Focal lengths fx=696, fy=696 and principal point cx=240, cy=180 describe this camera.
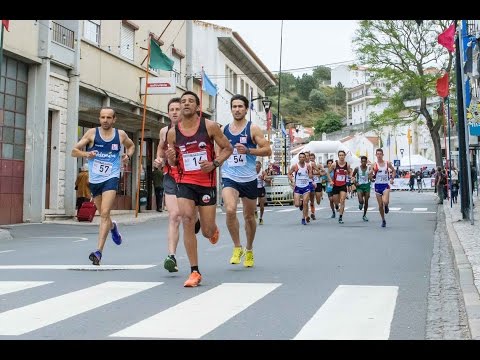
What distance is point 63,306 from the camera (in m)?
6.02

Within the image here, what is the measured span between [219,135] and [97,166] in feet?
7.48

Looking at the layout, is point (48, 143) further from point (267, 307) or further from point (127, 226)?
point (267, 307)

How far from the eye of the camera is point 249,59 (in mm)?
45531

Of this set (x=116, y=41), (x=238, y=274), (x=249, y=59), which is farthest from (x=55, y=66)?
(x=249, y=59)

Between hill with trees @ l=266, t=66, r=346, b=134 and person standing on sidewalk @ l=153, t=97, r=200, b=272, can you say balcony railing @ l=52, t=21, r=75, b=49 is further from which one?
hill with trees @ l=266, t=66, r=346, b=134

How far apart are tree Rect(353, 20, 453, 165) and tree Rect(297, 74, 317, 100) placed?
126 meters

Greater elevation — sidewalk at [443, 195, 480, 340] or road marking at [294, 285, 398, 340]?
sidewalk at [443, 195, 480, 340]

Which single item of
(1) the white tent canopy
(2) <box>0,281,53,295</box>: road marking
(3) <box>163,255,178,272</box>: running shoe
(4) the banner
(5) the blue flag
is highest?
(5) the blue flag

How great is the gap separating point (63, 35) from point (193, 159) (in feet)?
50.9

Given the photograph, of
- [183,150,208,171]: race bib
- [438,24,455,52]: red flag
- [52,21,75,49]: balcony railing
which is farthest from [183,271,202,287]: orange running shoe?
[52,21,75,49]: balcony railing

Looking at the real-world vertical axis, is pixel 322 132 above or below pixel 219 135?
above

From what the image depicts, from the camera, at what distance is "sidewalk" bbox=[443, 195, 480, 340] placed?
204 inches

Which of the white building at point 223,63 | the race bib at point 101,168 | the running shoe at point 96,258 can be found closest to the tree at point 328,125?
the white building at point 223,63

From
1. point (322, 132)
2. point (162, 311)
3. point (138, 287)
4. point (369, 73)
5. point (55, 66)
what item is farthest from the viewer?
point (322, 132)
